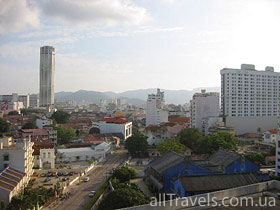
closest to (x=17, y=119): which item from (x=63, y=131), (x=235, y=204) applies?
(x=63, y=131)

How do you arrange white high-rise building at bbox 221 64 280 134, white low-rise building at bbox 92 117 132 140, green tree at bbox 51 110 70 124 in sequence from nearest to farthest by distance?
1. white low-rise building at bbox 92 117 132 140
2. white high-rise building at bbox 221 64 280 134
3. green tree at bbox 51 110 70 124

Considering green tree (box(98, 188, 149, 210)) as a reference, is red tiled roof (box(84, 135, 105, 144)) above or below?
below

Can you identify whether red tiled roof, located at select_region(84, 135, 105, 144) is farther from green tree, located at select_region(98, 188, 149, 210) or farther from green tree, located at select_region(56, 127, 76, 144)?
green tree, located at select_region(98, 188, 149, 210)

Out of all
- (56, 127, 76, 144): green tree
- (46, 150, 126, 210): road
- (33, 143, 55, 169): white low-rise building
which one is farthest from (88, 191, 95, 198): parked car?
(56, 127, 76, 144): green tree

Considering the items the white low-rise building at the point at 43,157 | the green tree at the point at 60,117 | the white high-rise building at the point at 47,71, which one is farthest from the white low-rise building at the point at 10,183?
the white high-rise building at the point at 47,71

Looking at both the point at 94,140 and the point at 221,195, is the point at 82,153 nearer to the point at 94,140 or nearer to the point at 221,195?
the point at 94,140

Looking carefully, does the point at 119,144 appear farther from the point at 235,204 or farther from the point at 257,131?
the point at 235,204

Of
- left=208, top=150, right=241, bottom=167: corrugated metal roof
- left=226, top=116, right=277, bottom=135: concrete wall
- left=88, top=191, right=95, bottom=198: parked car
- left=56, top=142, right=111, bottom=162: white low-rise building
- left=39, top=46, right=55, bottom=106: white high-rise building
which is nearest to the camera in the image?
left=88, top=191, right=95, bottom=198: parked car
